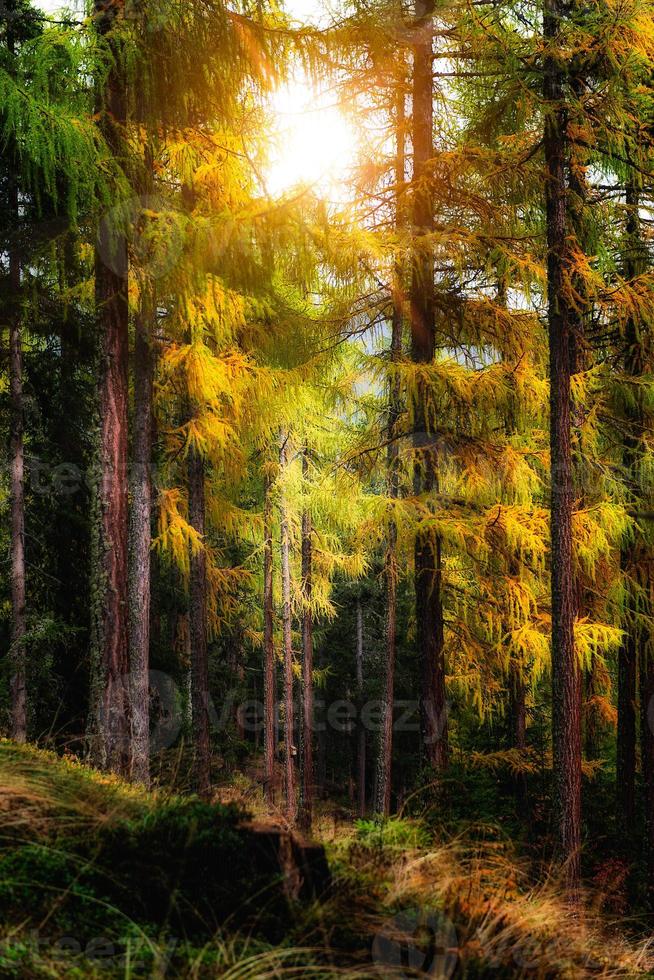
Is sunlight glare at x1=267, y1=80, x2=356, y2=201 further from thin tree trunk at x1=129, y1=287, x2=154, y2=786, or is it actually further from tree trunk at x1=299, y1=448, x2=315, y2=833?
tree trunk at x1=299, y1=448, x2=315, y2=833

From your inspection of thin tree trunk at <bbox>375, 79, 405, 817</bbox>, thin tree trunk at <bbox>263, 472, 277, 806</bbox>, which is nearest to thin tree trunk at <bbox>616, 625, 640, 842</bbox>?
thin tree trunk at <bbox>375, 79, 405, 817</bbox>

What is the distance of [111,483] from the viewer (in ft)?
23.1

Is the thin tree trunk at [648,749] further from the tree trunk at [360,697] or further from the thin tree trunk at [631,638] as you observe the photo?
the tree trunk at [360,697]

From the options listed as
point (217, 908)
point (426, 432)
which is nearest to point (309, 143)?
point (426, 432)

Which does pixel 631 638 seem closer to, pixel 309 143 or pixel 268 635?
pixel 268 635

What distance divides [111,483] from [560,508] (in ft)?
15.7

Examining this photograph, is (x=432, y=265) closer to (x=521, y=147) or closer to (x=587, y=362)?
(x=521, y=147)

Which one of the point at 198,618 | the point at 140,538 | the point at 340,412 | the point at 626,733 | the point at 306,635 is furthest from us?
the point at 306,635

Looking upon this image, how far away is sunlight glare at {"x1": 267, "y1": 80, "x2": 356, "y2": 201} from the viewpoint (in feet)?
24.8

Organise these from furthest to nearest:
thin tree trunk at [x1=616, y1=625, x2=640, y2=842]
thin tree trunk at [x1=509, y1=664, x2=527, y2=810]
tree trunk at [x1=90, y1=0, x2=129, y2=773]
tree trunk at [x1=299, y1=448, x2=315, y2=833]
Answer: tree trunk at [x1=299, y1=448, x2=315, y2=833]
thin tree trunk at [x1=509, y1=664, x2=527, y2=810]
thin tree trunk at [x1=616, y1=625, x2=640, y2=842]
tree trunk at [x1=90, y1=0, x2=129, y2=773]

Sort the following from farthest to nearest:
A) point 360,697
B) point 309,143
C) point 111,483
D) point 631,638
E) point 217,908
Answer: point 360,697 < point 631,638 < point 309,143 < point 111,483 < point 217,908

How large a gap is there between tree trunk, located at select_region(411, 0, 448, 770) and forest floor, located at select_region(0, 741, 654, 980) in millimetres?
5266

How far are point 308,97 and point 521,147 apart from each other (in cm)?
258

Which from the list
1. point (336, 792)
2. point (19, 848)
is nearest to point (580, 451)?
point (19, 848)
